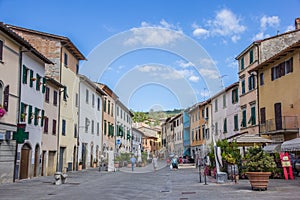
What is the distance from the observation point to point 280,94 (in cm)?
2631

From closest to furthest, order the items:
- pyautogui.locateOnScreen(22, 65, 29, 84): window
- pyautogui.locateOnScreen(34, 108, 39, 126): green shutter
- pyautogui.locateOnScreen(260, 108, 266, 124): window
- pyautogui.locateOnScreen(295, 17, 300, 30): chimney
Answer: pyautogui.locateOnScreen(22, 65, 29, 84): window
pyautogui.locateOnScreen(34, 108, 39, 126): green shutter
pyautogui.locateOnScreen(260, 108, 266, 124): window
pyautogui.locateOnScreen(295, 17, 300, 30): chimney

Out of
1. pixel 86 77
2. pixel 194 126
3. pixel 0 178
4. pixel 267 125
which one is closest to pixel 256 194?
pixel 0 178

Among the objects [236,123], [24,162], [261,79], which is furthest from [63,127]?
[236,123]

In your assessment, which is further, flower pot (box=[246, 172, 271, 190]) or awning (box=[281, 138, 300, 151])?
awning (box=[281, 138, 300, 151])

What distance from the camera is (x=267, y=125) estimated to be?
2752 cm

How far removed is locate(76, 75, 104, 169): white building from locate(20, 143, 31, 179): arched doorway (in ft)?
39.4

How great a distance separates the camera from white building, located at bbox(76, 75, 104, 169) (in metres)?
35.3

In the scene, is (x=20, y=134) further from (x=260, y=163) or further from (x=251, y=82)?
(x=251, y=82)

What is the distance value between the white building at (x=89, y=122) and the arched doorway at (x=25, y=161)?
12020 millimetres

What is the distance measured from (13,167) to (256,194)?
1318cm

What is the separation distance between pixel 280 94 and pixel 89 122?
757 inches

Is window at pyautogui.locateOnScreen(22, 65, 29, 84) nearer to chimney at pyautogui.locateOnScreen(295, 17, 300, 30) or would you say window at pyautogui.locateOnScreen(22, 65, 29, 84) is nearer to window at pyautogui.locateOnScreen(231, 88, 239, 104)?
window at pyautogui.locateOnScreen(231, 88, 239, 104)

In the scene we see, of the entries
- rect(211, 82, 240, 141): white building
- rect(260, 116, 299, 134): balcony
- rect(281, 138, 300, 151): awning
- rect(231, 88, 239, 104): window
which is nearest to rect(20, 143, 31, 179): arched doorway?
rect(281, 138, 300, 151): awning

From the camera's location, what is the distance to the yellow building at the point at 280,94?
24.1 m
